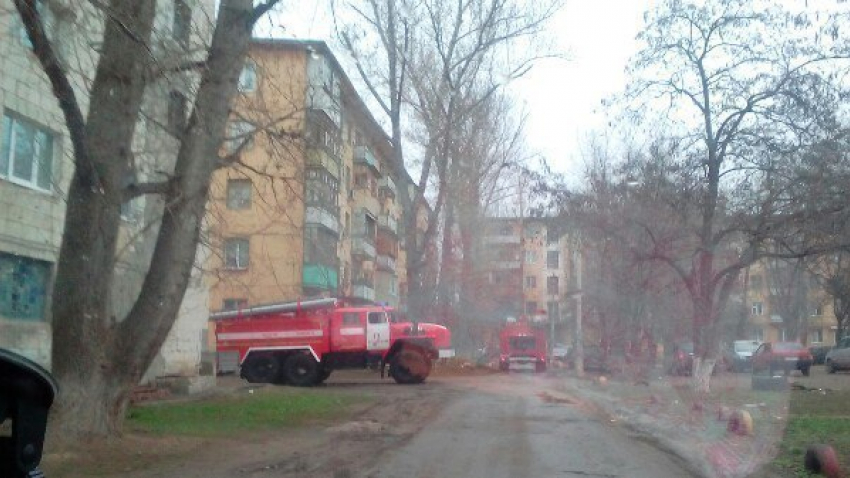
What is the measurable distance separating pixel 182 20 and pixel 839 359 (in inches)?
1531

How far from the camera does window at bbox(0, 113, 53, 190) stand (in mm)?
18375

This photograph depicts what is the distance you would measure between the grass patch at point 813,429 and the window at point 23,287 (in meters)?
14.5

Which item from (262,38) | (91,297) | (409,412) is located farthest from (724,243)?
(91,297)

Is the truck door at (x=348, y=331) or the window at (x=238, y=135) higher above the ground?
the window at (x=238, y=135)

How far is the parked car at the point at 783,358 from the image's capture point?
38.3 metres

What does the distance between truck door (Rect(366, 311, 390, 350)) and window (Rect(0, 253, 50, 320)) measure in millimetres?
12483

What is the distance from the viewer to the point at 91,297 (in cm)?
1316

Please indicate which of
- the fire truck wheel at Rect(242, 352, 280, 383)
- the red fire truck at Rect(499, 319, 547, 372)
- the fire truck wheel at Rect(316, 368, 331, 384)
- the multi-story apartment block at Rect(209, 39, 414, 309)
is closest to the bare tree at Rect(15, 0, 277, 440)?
the multi-story apartment block at Rect(209, 39, 414, 309)

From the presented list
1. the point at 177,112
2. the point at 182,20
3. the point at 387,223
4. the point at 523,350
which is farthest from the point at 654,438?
the point at 387,223

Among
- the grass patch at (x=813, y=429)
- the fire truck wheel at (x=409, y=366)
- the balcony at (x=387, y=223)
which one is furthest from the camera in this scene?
the balcony at (x=387, y=223)

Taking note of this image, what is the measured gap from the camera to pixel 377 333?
102 feet

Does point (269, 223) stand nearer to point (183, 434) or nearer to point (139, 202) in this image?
point (183, 434)

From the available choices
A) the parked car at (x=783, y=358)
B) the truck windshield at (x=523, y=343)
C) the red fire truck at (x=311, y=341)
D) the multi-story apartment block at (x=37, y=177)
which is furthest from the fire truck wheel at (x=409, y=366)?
the truck windshield at (x=523, y=343)

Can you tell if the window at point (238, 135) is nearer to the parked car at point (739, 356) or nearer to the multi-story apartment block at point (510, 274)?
the multi-story apartment block at point (510, 274)
